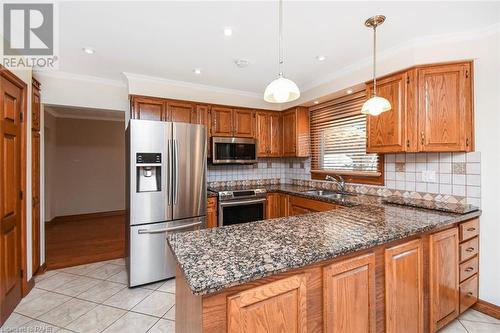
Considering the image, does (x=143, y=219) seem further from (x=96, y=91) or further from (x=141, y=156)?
(x=96, y=91)

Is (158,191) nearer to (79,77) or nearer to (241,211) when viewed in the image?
(241,211)

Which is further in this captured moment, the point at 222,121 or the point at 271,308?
the point at 222,121

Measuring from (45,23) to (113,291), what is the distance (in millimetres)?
2592

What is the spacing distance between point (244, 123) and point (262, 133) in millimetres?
372

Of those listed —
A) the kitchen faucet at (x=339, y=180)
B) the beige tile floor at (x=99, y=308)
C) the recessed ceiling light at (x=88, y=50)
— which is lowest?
the beige tile floor at (x=99, y=308)

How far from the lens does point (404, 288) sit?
60.1 inches

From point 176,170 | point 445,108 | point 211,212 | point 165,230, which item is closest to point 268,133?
point 211,212

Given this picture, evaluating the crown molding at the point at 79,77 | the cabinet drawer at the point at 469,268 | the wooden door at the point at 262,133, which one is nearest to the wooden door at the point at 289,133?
the wooden door at the point at 262,133

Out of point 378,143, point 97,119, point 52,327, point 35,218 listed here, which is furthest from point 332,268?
point 97,119

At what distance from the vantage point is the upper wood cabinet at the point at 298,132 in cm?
390

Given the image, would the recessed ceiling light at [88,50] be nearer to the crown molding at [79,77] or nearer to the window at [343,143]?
the crown molding at [79,77]

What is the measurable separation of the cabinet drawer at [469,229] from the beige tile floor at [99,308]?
2.34 ft

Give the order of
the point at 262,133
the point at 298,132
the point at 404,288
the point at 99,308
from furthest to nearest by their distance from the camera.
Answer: the point at 262,133 → the point at 298,132 → the point at 99,308 → the point at 404,288

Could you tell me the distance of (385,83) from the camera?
97.5 inches
